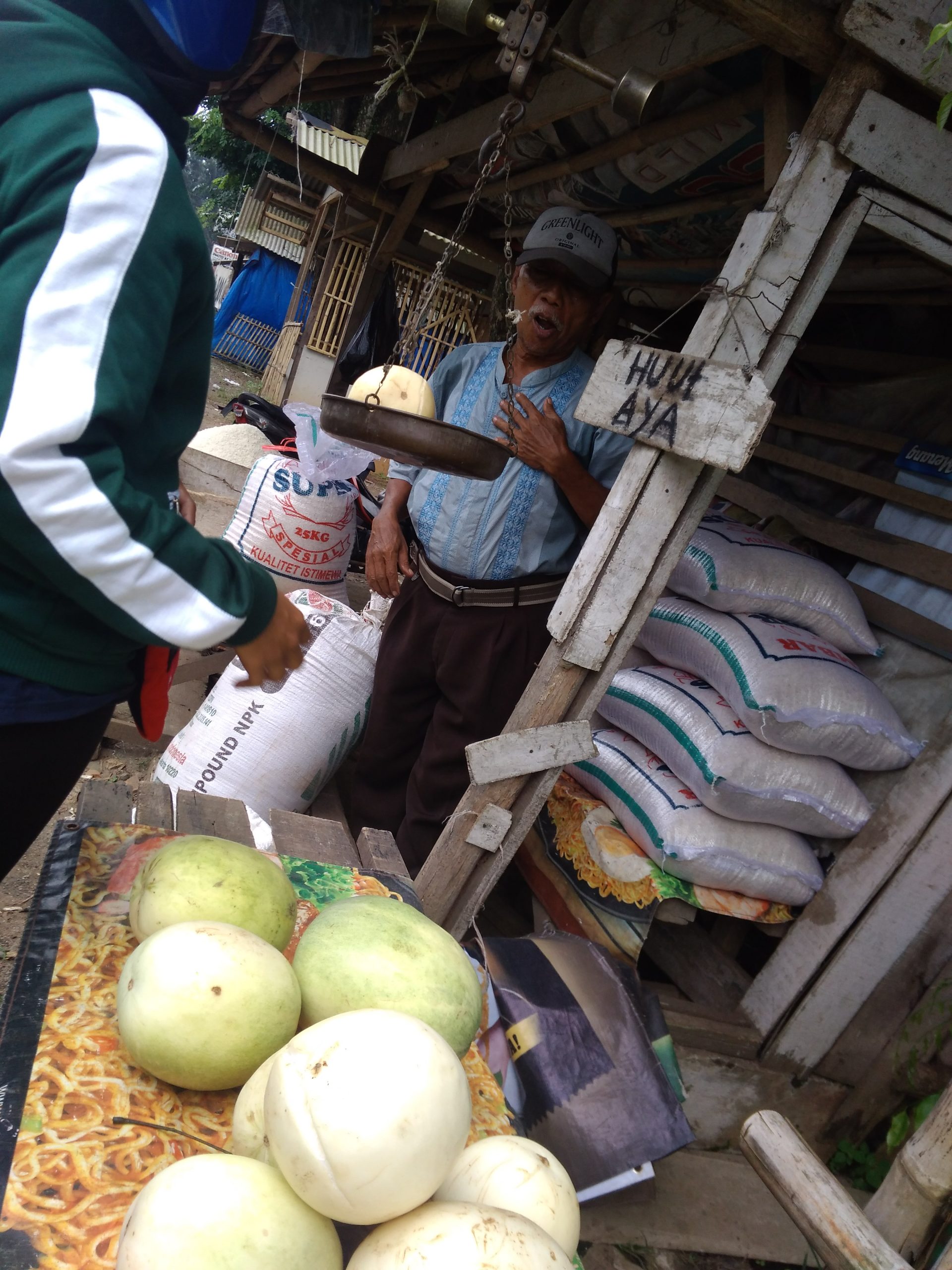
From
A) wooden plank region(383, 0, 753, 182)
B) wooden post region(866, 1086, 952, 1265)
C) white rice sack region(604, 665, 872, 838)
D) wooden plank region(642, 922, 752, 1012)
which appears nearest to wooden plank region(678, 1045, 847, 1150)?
wooden plank region(642, 922, 752, 1012)

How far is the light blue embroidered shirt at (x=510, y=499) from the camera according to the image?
2832mm

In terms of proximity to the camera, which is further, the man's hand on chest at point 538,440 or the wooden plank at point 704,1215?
the man's hand on chest at point 538,440

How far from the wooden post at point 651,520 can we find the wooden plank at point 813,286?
1.0 inches

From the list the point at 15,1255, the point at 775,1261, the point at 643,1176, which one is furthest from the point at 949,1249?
the point at 15,1255

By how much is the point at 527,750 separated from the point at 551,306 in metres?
1.44

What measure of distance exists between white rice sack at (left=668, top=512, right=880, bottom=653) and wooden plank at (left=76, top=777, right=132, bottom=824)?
6.62 ft

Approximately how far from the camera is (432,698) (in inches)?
129

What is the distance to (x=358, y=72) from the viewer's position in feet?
14.2

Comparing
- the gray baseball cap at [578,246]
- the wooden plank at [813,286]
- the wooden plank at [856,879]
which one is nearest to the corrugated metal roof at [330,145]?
the gray baseball cap at [578,246]

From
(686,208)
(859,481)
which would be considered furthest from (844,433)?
(686,208)

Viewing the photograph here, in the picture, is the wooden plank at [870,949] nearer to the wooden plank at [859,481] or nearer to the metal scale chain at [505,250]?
the wooden plank at [859,481]

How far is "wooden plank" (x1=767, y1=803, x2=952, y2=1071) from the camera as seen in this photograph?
8.95 feet

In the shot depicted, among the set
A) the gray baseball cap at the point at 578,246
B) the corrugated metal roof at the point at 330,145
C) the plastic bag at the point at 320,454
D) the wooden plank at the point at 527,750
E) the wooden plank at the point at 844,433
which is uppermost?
the corrugated metal roof at the point at 330,145

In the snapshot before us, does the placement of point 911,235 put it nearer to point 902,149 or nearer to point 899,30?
point 902,149
